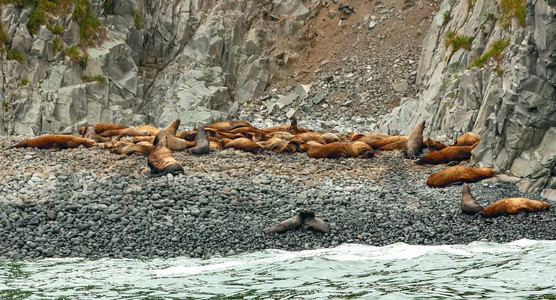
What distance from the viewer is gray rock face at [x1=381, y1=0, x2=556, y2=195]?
45.1 feet

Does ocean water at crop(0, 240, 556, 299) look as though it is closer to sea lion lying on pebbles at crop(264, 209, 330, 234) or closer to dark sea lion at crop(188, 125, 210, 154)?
sea lion lying on pebbles at crop(264, 209, 330, 234)

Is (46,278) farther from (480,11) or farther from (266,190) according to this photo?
(480,11)

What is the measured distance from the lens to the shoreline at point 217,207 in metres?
10.4

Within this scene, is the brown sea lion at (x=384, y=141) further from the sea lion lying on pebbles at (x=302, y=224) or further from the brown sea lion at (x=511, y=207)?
the sea lion lying on pebbles at (x=302, y=224)

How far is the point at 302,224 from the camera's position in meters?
10.8

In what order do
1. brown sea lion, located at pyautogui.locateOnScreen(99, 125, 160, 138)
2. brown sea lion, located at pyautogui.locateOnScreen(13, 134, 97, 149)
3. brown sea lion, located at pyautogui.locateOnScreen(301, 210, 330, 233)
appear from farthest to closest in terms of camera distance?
brown sea lion, located at pyautogui.locateOnScreen(99, 125, 160, 138)
brown sea lion, located at pyautogui.locateOnScreen(13, 134, 97, 149)
brown sea lion, located at pyautogui.locateOnScreen(301, 210, 330, 233)

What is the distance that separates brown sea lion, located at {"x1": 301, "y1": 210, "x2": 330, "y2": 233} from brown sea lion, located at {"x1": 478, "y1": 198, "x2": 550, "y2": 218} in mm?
2888

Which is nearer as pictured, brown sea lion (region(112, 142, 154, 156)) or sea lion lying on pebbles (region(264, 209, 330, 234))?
sea lion lying on pebbles (region(264, 209, 330, 234))

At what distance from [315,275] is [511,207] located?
15.9 ft

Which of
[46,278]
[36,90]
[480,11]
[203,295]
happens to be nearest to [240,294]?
[203,295]

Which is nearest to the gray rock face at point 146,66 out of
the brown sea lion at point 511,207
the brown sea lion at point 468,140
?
the brown sea lion at point 468,140

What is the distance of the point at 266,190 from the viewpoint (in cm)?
1314

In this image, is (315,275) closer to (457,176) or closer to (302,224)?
(302,224)

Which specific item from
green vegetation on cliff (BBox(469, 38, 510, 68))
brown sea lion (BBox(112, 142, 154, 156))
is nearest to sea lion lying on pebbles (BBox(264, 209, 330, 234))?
brown sea lion (BBox(112, 142, 154, 156))
